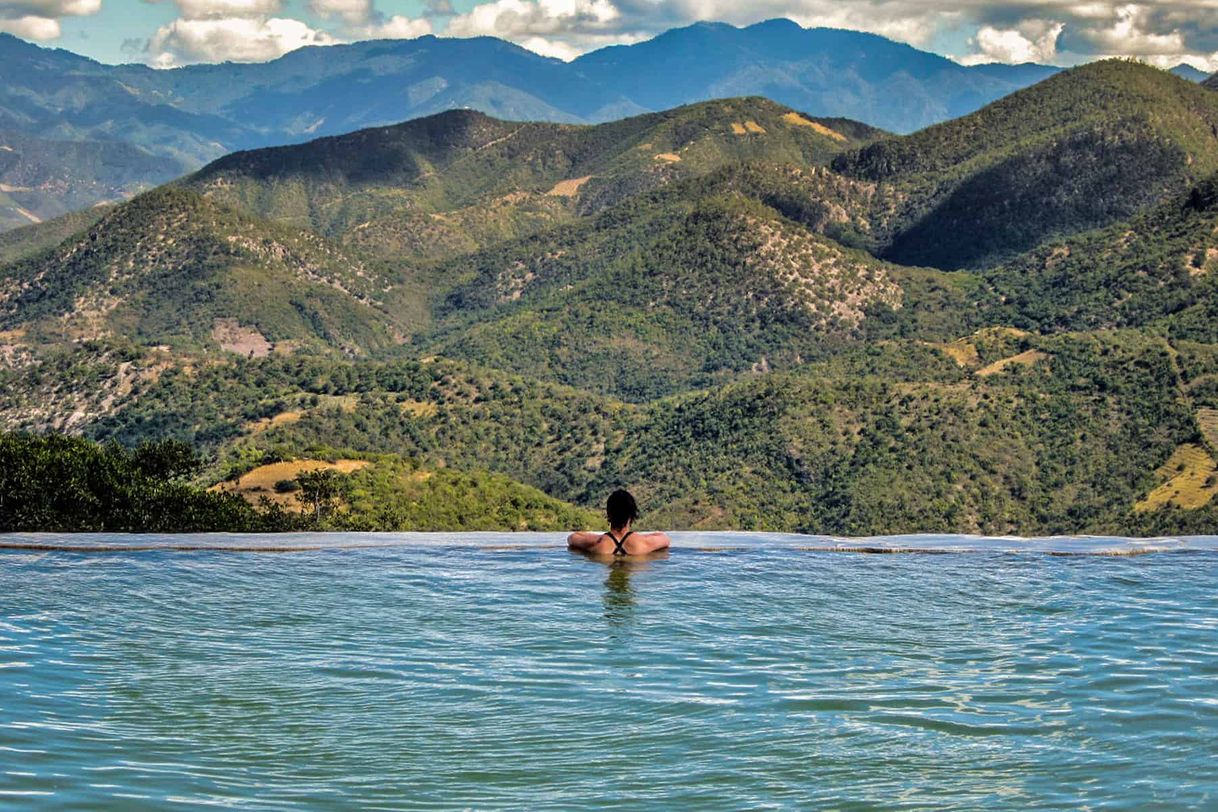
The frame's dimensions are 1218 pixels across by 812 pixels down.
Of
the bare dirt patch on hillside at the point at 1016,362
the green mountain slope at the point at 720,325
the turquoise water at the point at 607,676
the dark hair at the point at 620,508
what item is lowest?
the turquoise water at the point at 607,676

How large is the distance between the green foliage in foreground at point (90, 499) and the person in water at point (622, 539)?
961 cm

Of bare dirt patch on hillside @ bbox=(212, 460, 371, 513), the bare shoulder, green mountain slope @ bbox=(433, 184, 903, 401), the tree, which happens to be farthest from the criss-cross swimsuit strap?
green mountain slope @ bbox=(433, 184, 903, 401)

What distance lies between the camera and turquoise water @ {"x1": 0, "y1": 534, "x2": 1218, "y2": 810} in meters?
10.7

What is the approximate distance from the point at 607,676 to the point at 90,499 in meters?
15.8

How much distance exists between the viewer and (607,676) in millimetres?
13742

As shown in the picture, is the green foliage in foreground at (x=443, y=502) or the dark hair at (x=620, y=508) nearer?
the dark hair at (x=620, y=508)

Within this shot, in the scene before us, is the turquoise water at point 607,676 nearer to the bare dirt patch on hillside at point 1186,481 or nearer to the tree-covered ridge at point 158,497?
the tree-covered ridge at point 158,497

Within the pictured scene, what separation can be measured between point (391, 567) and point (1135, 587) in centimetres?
928

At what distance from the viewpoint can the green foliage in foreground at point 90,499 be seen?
82.5ft

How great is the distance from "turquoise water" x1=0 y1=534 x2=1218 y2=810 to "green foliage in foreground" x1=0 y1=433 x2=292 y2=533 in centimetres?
528

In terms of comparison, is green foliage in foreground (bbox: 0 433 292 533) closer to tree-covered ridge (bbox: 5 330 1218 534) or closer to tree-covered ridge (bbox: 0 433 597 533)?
tree-covered ridge (bbox: 0 433 597 533)

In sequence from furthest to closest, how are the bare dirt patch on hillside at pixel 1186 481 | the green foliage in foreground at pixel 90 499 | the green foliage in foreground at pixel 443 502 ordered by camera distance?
the bare dirt patch on hillside at pixel 1186 481 < the green foliage in foreground at pixel 443 502 < the green foliage in foreground at pixel 90 499

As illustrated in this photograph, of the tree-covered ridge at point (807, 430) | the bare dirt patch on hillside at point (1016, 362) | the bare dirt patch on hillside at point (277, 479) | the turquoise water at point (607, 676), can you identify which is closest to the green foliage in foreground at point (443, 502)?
the bare dirt patch on hillside at point (277, 479)

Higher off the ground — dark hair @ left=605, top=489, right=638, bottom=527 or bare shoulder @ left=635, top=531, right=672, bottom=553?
dark hair @ left=605, top=489, right=638, bottom=527
